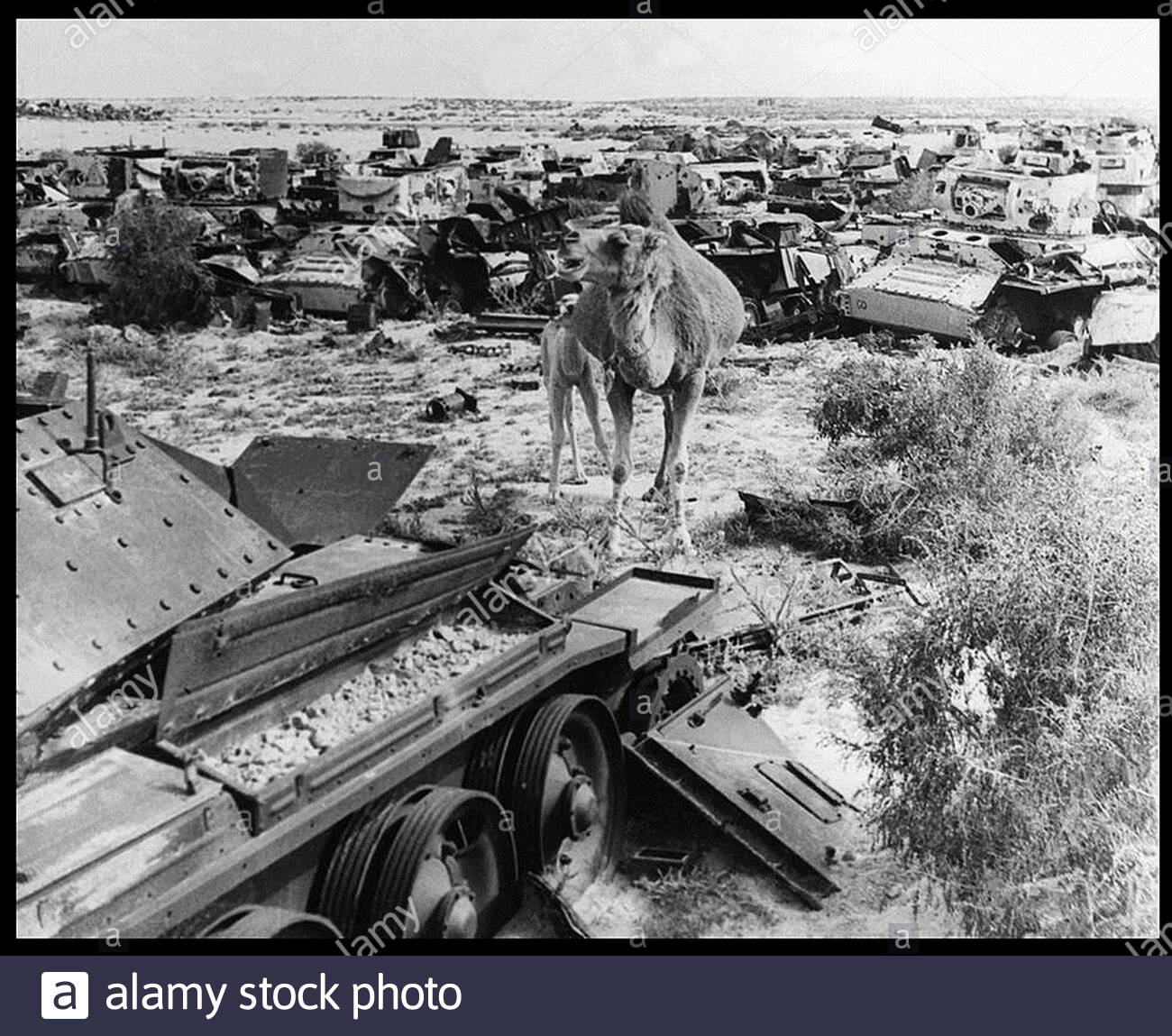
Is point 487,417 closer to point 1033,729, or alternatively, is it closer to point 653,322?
point 653,322

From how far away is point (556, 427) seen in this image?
10.0 meters

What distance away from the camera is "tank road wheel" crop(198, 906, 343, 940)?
4098 mm

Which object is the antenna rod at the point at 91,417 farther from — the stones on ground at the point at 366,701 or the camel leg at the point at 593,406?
the camel leg at the point at 593,406

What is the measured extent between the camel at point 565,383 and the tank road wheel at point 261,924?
18.7 ft

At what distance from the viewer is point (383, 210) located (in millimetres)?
15172

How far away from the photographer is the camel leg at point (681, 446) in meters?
9.20

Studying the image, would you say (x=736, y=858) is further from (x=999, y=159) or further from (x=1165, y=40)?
(x=999, y=159)

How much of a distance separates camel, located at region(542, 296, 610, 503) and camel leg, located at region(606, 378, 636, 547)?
377 millimetres

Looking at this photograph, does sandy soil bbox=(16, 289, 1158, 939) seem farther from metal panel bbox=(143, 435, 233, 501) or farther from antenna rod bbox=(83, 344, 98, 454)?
antenna rod bbox=(83, 344, 98, 454)

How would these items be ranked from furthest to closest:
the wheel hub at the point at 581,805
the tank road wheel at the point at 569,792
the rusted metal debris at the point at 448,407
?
the rusted metal debris at the point at 448,407, the wheel hub at the point at 581,805, the tank road wheel at the point at 569,792
